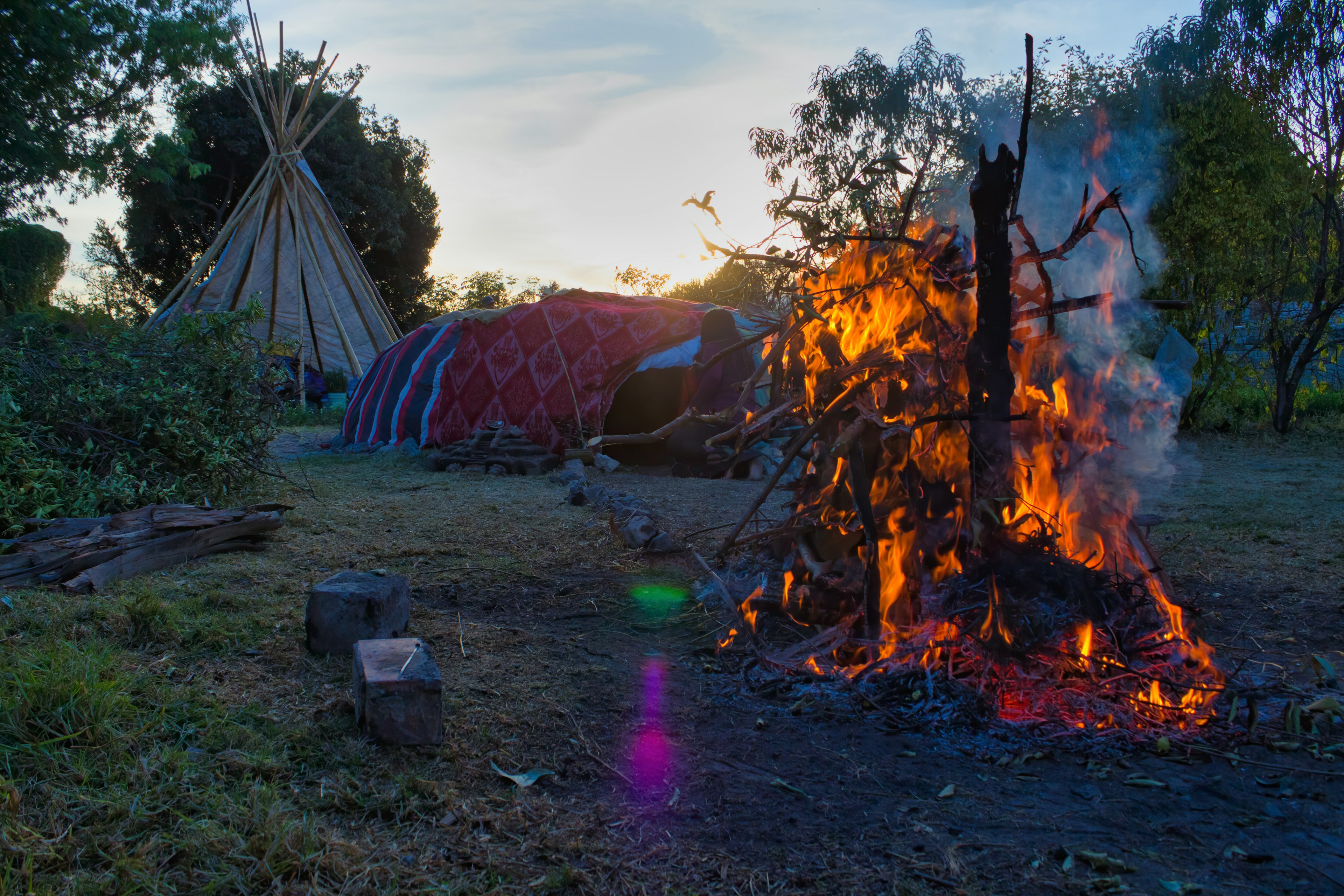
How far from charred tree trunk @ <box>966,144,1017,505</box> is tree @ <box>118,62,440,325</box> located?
1907 centimetres

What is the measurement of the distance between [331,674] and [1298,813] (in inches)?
106

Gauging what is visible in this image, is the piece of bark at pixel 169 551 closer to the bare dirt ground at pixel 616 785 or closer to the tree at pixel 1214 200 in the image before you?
the bare dirt ground at pixel 616 785

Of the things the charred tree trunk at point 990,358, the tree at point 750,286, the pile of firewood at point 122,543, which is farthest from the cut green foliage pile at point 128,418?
the charred tree trunk at point 990,358

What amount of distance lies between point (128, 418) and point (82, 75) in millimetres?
12974

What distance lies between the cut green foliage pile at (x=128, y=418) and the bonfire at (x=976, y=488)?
3481 mm

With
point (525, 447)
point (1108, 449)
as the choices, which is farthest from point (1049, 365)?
point (525, 447)

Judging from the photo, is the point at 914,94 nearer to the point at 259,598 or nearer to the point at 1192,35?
the point at 1192,35

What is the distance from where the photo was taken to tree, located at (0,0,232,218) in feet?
40.5

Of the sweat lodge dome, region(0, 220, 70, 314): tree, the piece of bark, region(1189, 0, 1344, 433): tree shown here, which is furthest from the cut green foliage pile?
region(0, 220, 70, 314): tree

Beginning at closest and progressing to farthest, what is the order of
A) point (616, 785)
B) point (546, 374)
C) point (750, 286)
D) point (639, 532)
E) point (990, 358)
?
point (616, 785) < point (990, 358) < point (750, 286) < point (639, 532) < point (546, 374)

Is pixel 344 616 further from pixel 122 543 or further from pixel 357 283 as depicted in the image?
pixel 357 283

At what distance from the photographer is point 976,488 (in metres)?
2.80

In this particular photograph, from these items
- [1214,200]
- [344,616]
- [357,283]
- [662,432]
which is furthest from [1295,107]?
[357,283]

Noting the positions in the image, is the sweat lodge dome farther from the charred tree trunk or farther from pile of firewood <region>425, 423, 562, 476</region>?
the charred tree trunk
